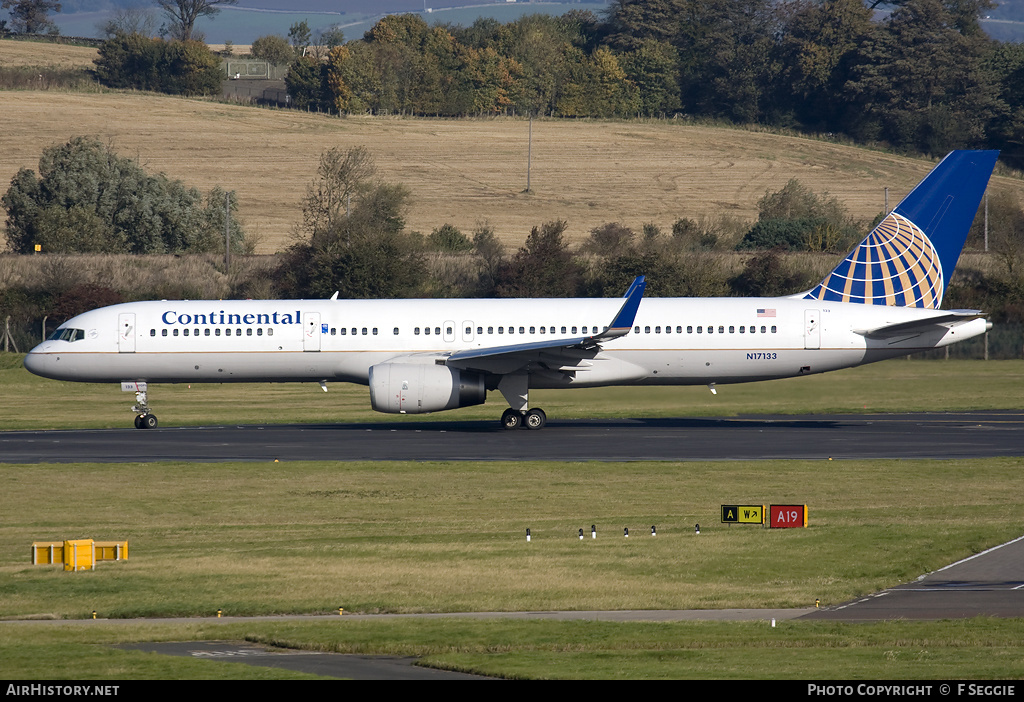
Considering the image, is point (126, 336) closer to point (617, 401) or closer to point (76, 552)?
point (617, 401)

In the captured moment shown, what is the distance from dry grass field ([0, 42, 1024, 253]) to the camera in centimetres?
10906

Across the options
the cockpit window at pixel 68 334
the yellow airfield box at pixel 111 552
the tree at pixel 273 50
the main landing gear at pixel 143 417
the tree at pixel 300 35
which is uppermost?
the tree at pixel 300 35

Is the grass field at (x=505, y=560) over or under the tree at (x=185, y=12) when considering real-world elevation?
under

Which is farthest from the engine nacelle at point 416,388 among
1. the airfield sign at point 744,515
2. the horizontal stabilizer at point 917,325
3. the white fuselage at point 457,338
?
the airfield sign at point 744,515

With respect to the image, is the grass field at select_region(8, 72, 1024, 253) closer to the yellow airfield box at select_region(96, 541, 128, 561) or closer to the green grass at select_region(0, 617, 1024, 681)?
the yellow airfield box at select_region(96, 541, 128, 561)

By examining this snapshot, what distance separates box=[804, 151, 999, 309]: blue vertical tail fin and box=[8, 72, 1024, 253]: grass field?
6018cm

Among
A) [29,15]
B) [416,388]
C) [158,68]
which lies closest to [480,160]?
[158,68]

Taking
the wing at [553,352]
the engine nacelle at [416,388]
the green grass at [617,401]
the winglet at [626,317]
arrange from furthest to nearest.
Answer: the green grass at [617,401], the engine nacelle at [416,388], the wing at [553,352], the winglet at [626,317]

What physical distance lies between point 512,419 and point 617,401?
321 centimetres

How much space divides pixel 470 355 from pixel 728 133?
101 metres

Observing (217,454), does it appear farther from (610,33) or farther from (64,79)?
(610,33)

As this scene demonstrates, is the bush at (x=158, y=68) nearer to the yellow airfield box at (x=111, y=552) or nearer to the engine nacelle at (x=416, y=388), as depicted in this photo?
the engine nacelle at (x=416, y=388)

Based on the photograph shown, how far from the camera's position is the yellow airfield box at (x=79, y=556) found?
1983 cm

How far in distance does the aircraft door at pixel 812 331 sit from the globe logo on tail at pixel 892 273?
1.69 m
